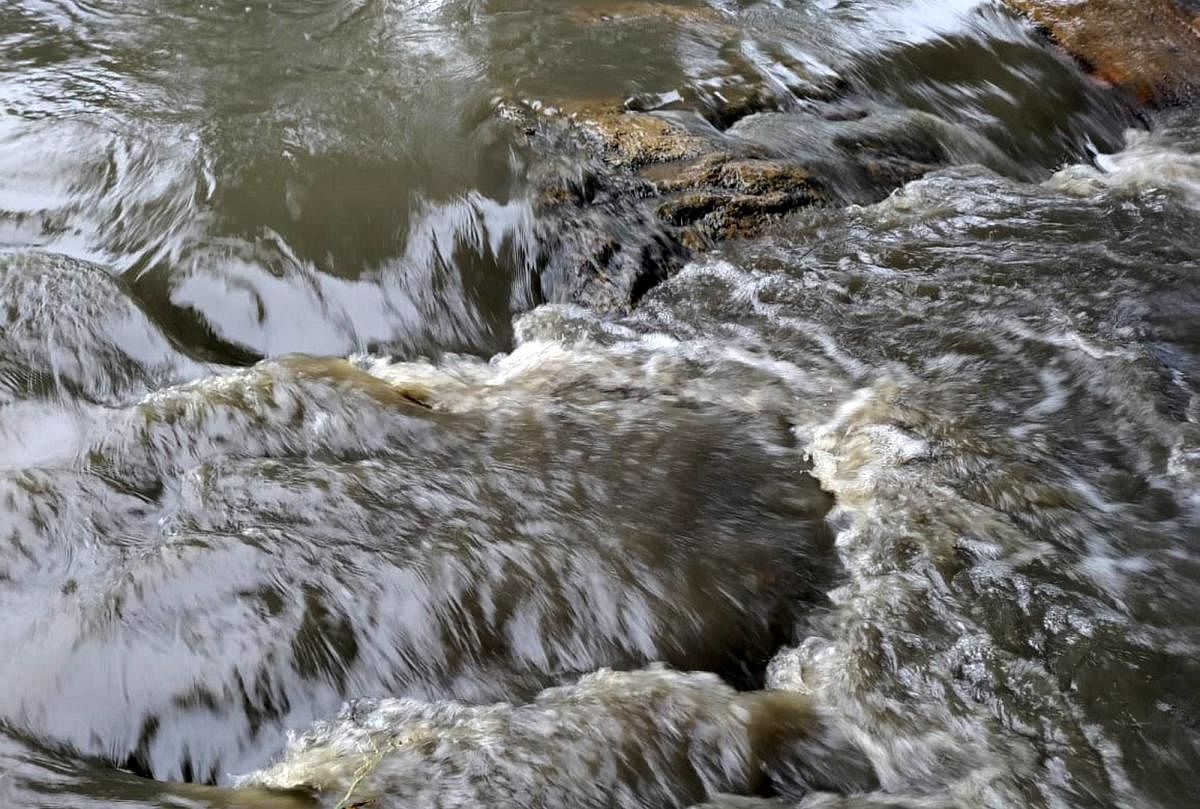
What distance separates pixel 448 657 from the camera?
2.68 m

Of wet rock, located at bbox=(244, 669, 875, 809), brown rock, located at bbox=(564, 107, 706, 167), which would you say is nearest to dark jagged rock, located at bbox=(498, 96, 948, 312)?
brown rock, located at bbox=(564, 107, 706, 167)

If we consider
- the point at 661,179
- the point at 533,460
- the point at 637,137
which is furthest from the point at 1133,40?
the point at 533,460

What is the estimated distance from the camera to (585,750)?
7.95 ft

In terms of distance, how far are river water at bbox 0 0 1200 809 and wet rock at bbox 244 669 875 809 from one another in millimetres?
12

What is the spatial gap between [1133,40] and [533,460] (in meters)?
7.83

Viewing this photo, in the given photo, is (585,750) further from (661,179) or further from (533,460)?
(661,179)

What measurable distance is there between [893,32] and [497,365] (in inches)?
204

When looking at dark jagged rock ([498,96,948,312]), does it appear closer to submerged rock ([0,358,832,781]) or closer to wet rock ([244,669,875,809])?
submerged rock ([0,358,832,781])

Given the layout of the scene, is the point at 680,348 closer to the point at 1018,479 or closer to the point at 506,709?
the point at 1018,479

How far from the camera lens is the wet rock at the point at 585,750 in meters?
2.29

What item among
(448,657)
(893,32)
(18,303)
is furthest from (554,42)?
(448,657)

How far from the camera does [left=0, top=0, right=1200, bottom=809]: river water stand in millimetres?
2527

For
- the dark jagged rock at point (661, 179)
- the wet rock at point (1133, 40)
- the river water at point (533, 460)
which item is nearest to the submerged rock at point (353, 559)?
the river water at point (533, 460)

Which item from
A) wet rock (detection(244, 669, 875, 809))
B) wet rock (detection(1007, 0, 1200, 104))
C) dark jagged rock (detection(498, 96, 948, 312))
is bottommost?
wet rock (detection(244, 669, 875, 809))
